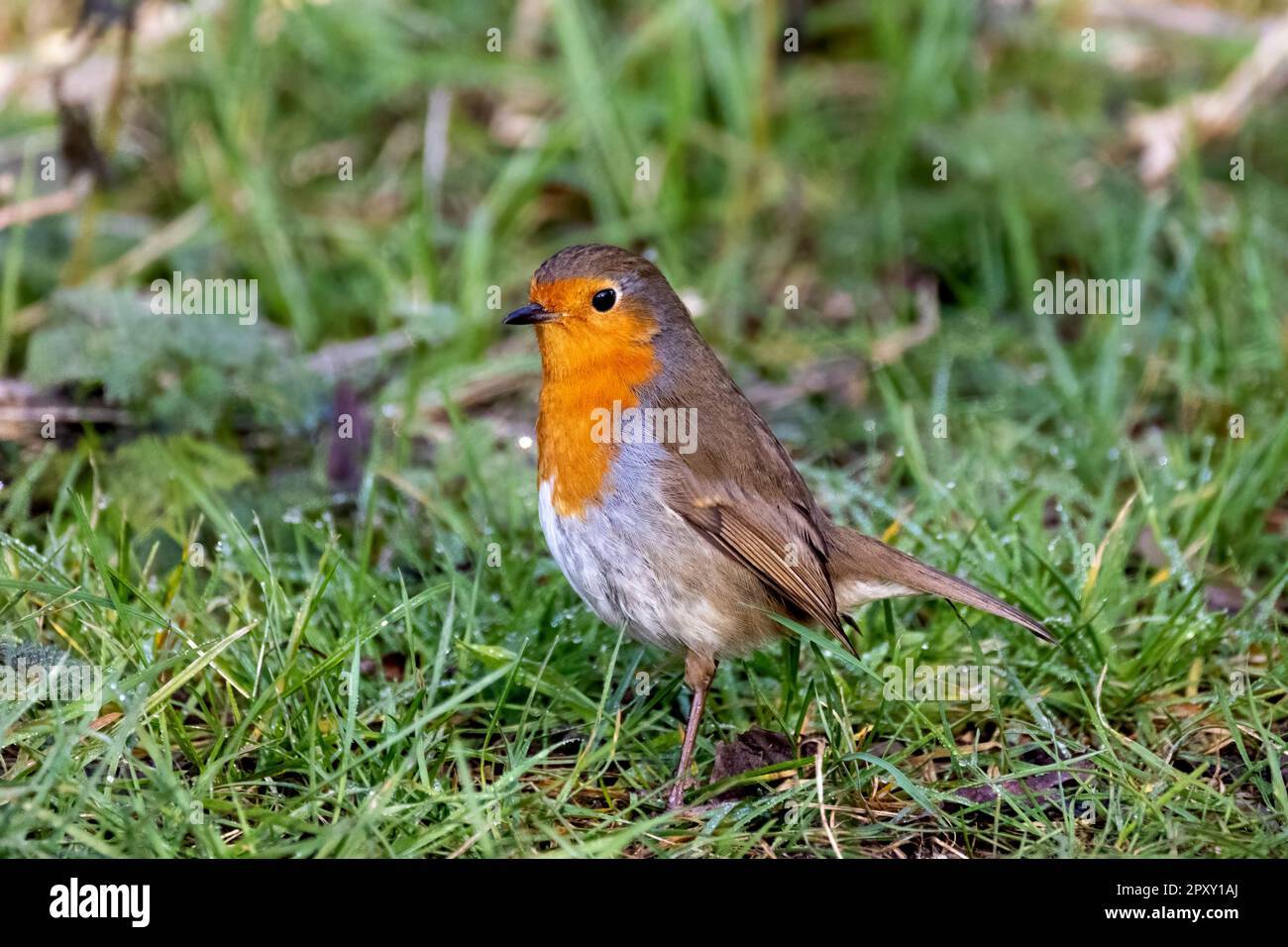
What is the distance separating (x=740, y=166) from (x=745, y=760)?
3293 millimetres

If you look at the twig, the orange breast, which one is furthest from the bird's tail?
the twig

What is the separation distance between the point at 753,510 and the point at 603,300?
625 millimetres

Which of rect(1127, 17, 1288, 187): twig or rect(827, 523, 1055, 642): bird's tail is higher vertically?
rect(1127, 17, 1288, 187): twig

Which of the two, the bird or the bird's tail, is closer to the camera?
the bird

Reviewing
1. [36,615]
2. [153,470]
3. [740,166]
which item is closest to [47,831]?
[36,615]

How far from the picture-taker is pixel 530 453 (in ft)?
16.2

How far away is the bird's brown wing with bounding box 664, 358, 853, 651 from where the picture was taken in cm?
368

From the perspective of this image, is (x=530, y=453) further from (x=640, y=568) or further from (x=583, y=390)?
(x=640, y=568)

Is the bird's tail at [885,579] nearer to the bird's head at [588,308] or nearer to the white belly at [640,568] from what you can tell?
the white belly at [640,568]

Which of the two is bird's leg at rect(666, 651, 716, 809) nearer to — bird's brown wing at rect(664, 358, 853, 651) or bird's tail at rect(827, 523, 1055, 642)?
bird's brown wing at rect(664, 358, 853, 651)

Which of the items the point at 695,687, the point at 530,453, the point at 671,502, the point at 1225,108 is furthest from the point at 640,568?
the point at 1225,108

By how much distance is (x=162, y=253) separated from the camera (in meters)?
5.79

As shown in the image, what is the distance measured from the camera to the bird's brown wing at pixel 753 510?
368cm

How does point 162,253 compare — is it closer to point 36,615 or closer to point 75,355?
point 75,355
